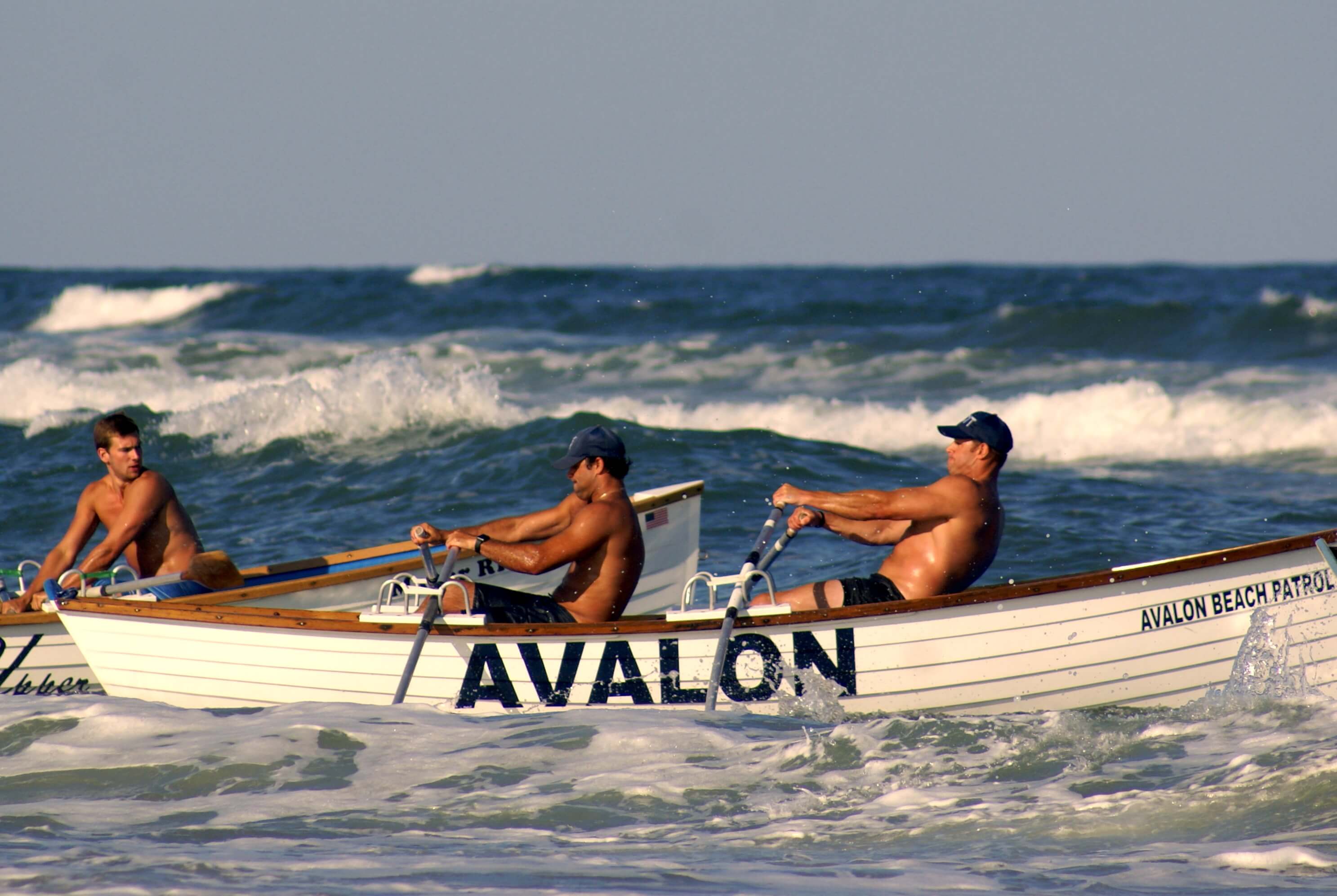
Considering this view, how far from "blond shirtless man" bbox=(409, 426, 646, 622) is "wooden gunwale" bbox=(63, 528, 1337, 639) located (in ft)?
0.92

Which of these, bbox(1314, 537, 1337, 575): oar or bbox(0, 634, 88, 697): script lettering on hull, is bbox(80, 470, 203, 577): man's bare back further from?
bbox(1314, 537, 1337, 575): oar

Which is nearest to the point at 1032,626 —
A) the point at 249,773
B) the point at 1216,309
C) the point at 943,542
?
the point at 943,542

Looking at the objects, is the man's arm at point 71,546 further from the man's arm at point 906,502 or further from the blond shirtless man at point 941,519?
the man's arm at point 906,502

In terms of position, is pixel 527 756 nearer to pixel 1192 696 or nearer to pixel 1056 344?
pixel 1192 696

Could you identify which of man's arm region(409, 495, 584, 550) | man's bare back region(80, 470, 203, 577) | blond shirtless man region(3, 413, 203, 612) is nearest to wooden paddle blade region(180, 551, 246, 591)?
man's bare back region(80, 470, 203, 577)

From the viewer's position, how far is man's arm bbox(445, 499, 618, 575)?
6523 mm

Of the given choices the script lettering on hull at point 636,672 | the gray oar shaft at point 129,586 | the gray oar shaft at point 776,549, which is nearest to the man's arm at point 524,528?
the script lettering on hull at point 636,672

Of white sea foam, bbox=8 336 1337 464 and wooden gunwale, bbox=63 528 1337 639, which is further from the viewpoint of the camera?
white sea foam, bbox=8 336 1337 464

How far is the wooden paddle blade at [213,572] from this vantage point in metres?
7.41

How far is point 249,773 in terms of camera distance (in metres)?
5.73

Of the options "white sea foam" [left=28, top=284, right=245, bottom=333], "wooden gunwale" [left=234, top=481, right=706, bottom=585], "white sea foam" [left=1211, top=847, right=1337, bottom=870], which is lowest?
"white sea foam" [left=1211, top=847, right=1337, bottom=870]

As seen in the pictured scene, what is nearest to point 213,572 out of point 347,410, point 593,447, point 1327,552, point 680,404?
point 593,447

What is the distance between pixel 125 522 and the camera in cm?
759

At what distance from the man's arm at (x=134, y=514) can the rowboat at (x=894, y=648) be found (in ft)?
4.00
